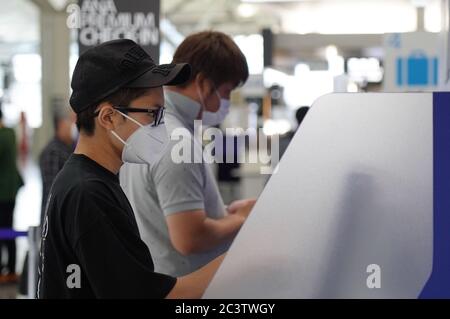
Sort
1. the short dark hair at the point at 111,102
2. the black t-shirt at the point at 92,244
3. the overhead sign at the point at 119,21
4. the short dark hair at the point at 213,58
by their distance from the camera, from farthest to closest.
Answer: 1. the overhead sign at the point at 119,21
2. the short dark hair at the point at 213,58
3. the short dark hair at the point at 111,102
4. the black t-shirt at the point at 92,244

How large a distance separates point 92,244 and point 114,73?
32 centimetres

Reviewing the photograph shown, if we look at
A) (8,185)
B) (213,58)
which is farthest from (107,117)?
(8,185)

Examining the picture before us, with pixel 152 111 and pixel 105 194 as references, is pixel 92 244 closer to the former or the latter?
pixel 105 194

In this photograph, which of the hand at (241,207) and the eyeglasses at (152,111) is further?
the hand at (241,207)

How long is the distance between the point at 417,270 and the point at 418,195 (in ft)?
0.49

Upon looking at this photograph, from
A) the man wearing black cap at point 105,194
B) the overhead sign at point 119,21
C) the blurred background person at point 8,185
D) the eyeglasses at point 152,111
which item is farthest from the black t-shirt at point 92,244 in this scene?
the blurred background person at point 8,185

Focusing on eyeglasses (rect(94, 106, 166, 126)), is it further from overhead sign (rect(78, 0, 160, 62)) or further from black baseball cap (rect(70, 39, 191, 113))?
overhead sign (rect(78, 0, 160, 62))

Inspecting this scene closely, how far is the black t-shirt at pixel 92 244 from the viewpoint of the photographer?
1373 millimetres

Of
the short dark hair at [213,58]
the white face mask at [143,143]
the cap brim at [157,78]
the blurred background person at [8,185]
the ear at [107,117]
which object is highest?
the short dark hair at [213,58]

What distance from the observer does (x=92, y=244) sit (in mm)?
1372

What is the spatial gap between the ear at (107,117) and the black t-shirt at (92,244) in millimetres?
76

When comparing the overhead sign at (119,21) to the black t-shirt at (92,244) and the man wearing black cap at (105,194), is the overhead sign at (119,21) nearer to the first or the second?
the man wearing black cap at (105,194)

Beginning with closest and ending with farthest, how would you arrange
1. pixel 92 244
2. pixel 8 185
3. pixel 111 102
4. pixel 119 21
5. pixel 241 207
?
pixel 92 244 → pixel 111 102 → pixel 241 207 → pixel 119 21 → pixel 8 185

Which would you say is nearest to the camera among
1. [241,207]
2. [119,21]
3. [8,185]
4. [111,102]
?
[111,102]
